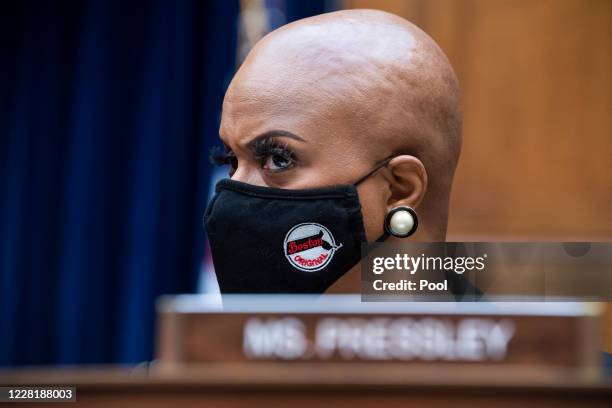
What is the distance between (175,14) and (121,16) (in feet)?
0.70

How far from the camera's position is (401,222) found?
104 centimetres

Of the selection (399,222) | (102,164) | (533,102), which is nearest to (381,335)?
(399,222)

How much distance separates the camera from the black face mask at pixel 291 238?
1035 mm

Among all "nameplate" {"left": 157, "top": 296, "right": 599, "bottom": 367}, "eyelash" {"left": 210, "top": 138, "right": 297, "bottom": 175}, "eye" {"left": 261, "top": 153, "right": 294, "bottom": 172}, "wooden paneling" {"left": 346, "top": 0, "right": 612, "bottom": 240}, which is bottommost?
"nameplate" {"left": 157, "top": 296, "right": 599, "bottom": 367}

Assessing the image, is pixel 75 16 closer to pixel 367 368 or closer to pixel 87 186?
pixel 87 186

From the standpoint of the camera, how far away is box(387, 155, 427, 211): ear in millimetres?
1059

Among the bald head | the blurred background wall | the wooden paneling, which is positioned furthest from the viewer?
the blurred background wall

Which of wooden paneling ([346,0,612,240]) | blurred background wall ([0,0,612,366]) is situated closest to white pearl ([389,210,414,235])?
wooden paneling ([346,0,612,240])

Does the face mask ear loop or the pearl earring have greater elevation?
the face mask ear loop

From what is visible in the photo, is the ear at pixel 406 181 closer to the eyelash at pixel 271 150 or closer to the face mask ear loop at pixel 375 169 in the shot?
the face mask ear loop at pixel 375 169

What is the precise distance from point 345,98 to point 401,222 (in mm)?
191

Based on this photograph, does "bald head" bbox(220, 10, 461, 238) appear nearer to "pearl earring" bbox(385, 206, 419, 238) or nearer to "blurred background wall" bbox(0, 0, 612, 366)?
"pearl earring" bbox(385, 206, 419, 238)

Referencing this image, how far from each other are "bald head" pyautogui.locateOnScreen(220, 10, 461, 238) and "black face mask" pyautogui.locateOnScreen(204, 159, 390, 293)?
0.02m

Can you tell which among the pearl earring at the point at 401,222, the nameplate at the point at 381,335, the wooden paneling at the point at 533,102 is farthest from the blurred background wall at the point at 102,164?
the nameplate at the point at 381,335
